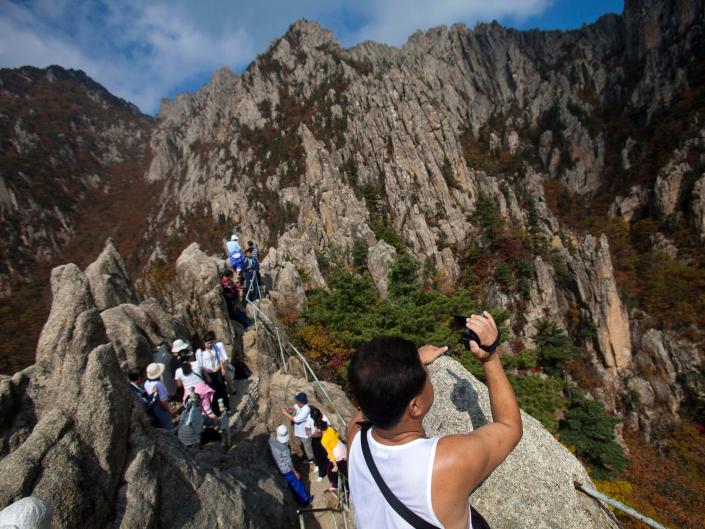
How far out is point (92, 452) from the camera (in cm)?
363

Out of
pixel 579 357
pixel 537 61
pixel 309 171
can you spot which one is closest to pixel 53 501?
pixel 579 357

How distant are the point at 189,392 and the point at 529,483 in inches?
235

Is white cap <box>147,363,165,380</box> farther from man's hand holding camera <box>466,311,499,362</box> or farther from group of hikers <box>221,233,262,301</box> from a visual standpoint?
man's hand holding camera <box>466,311,499,362</box>

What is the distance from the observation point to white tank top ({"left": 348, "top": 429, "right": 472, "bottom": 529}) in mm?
1305

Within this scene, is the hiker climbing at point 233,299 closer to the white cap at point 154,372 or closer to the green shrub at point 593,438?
the white cap at point 154,372

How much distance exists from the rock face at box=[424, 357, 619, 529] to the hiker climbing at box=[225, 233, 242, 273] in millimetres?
10183

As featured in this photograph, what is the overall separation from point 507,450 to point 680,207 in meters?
76.2

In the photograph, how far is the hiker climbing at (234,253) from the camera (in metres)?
12.1

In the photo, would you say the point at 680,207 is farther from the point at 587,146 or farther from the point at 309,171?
the point at 309,171

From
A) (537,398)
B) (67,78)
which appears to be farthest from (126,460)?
(67,78)

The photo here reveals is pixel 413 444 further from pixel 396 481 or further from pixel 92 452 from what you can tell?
pixel 92 452

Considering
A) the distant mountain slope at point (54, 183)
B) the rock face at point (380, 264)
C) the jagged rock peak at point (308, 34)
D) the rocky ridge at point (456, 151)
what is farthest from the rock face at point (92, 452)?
the jagged rock peak at point (308, 34)

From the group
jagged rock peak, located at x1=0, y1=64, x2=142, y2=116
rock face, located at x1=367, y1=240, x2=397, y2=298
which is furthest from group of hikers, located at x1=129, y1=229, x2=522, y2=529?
jagged rock peak, located at x1=0, y1=64, x2=142, y2=116

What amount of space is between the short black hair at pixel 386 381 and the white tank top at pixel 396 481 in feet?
0.38
